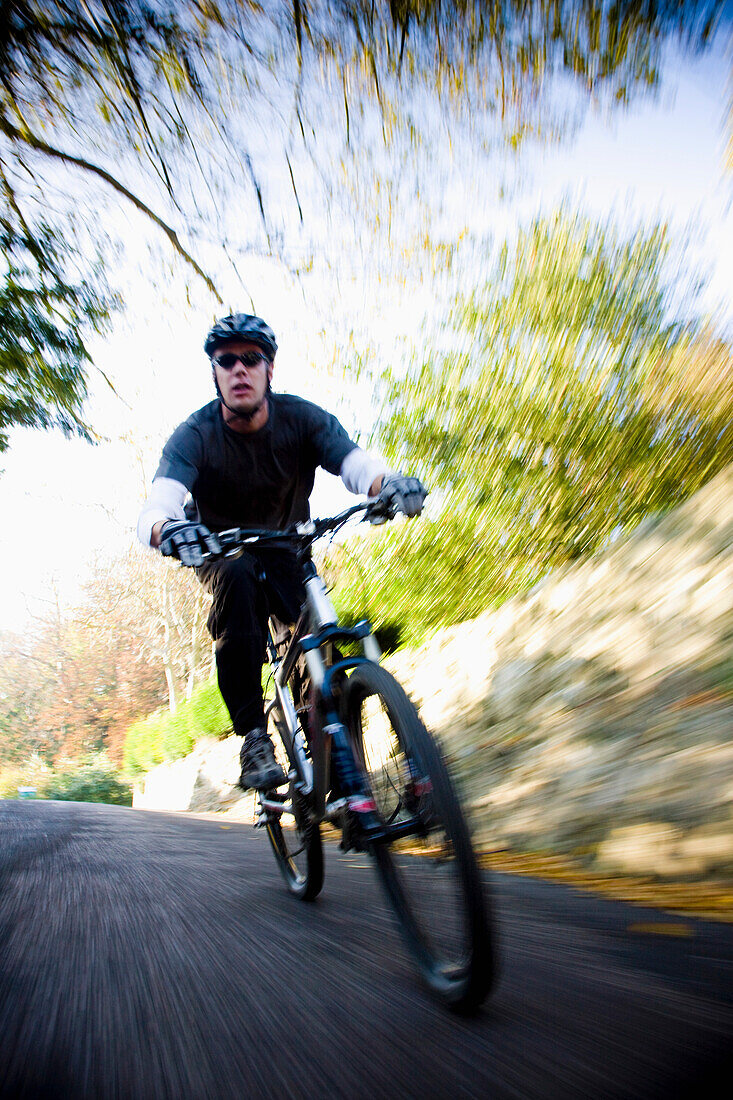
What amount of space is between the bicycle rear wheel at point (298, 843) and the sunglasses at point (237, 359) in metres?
1.51

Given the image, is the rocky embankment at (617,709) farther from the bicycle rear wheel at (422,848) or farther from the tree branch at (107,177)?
the tree branch at (107,177)

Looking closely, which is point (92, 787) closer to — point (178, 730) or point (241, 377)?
point (178, 730)

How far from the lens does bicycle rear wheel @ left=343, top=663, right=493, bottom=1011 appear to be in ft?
5.08

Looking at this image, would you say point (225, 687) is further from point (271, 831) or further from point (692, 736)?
point (692, 736)

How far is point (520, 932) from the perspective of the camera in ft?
7.32

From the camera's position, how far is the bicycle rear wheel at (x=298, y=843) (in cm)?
268

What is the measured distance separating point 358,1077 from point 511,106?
8.23m

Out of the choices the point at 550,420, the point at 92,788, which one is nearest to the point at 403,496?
the point at 550,420

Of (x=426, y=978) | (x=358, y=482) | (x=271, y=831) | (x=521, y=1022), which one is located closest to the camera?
(x=521, y=1022)

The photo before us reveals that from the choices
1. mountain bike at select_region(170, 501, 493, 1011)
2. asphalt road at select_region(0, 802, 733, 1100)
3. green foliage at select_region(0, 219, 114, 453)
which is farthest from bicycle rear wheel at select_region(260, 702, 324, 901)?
green foliage at select_region(0, 219, 114, 453)

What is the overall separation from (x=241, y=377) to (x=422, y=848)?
84.8 inches

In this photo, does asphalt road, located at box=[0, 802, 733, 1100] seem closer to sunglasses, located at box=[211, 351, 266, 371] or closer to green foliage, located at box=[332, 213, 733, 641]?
sunglasses, located at box=[211, 351, 266, 371]

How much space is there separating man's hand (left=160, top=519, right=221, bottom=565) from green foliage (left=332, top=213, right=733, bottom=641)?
4.73 metres

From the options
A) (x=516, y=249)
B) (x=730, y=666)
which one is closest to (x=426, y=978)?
(x=730, y=666)
